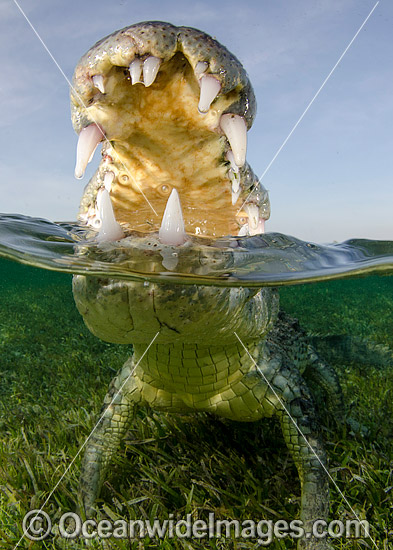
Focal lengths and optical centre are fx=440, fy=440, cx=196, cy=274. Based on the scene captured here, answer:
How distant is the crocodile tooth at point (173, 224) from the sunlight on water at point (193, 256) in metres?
0.08

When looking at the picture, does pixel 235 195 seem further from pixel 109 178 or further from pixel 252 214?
pixel 109 178

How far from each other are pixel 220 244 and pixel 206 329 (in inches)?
26.1

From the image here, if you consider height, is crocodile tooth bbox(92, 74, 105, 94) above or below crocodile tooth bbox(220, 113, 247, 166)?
above

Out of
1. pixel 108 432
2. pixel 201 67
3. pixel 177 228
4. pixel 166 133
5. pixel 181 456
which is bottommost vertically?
pixel 181 456

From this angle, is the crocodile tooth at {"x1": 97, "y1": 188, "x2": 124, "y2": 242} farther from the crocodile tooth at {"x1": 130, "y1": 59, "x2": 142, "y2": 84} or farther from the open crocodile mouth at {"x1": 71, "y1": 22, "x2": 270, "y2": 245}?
the crocodile tooth at {"x1": 130, "y1": 59, "x2": 142, "y2": 84}

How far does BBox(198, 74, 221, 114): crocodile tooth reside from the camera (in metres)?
1.60

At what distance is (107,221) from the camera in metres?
1.72

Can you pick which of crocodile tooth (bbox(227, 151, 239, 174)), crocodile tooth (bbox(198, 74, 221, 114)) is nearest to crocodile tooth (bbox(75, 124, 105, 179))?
crocodile tooth (bbox(198, 74, 221, 114))

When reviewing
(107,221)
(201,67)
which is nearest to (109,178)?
(107,221)

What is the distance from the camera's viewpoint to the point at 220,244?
7.48 ft

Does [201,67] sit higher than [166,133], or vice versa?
[201,67]

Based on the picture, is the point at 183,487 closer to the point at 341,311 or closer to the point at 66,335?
the point at 66,335

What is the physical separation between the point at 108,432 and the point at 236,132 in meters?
1.73

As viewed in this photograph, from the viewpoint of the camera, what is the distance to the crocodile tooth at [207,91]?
1601 millimetres
